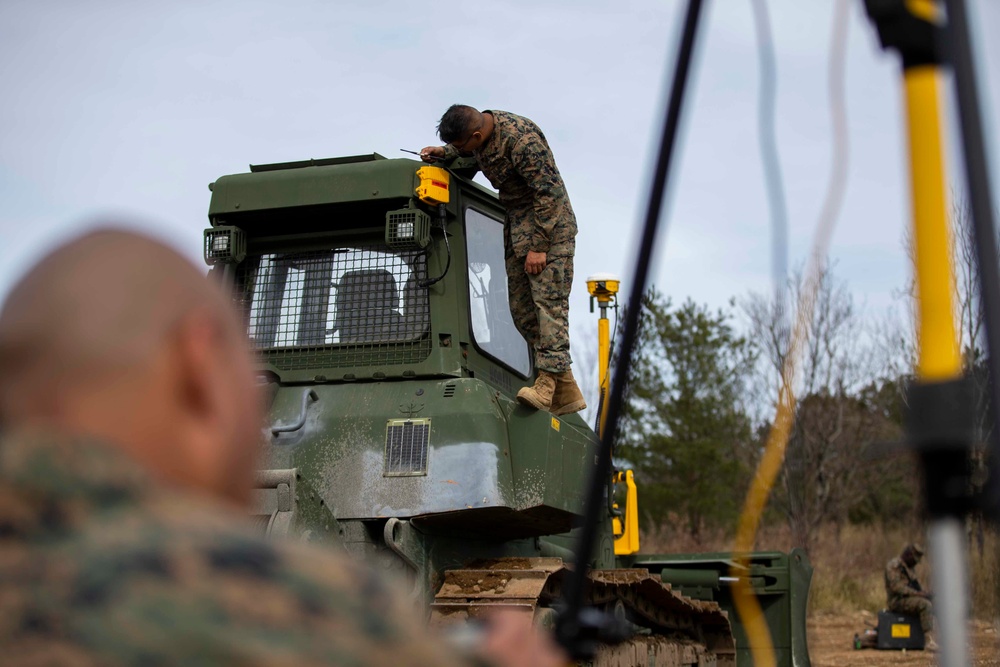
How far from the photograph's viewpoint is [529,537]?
6375 millimetres

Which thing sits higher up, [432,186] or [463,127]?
[463,127]

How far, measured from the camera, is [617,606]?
6.21 m

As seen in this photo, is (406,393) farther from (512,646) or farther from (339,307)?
(512,646)

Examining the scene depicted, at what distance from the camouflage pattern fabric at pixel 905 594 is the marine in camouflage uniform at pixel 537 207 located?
1008cm

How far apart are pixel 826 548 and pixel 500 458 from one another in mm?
19686

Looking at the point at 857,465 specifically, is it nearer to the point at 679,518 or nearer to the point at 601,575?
the point at 679,518

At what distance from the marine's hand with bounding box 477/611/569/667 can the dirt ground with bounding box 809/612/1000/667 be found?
9218mm

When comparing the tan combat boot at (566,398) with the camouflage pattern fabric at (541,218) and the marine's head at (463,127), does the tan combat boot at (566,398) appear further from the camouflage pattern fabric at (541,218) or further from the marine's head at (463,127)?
the marine's head at (463,127)

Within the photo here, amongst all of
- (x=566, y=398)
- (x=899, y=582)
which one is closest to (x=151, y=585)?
(x=566, y=398)

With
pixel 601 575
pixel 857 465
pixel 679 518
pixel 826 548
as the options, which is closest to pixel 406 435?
pixel 601 575

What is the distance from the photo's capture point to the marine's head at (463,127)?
228 inches

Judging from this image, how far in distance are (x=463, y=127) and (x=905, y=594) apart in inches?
435

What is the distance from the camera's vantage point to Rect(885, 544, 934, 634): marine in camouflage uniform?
14414mm

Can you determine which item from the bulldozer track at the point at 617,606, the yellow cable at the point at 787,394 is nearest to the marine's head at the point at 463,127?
the bulldozer track at the point at 617,606
